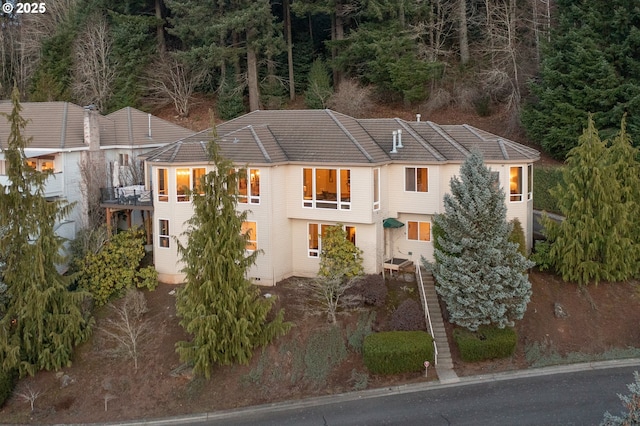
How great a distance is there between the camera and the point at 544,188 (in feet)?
116

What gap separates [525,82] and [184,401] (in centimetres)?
3192

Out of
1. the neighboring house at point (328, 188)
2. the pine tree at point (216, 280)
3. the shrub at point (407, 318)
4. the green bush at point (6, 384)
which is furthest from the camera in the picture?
the neighboring house at point (328, 188)

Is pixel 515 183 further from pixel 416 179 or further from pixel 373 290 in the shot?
pixel 373 290

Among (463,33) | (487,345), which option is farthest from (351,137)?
(463,33)

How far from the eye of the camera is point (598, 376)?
22.4 meters

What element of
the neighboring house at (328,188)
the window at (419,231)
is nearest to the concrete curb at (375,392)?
the neighboring house at (328,188)

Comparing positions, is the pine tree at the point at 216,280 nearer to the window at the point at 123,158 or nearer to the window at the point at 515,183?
the window at the point at 515,183

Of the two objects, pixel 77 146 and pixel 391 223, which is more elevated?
pixel 77 146

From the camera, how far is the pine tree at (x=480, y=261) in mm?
23453

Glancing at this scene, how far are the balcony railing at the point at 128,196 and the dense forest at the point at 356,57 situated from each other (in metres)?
17.7

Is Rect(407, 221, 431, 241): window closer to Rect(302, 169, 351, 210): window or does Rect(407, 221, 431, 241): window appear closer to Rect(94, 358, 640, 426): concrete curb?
Rect(302, 169, 351, 210): window

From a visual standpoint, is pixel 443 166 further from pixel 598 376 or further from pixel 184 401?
pixel 184 401

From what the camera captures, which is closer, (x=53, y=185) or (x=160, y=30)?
(x=53, y=185)

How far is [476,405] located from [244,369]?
28.6 ft
